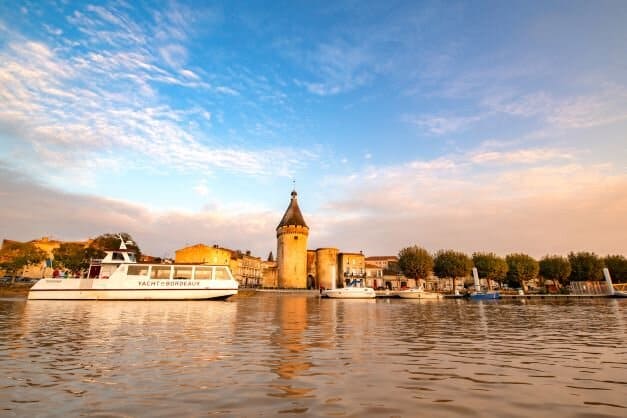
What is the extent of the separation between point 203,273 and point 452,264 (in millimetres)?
51726

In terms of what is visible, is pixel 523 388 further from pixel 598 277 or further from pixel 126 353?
pixel 598 277

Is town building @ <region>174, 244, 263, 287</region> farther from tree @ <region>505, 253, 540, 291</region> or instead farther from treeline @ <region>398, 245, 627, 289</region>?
tree @ <region>505, 253, 540, 291</region>

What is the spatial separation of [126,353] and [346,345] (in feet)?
16.7

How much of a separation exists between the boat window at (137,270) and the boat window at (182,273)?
2438 millimetres

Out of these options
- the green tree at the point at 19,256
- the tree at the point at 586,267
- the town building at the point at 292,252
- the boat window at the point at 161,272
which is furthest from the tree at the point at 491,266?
the green tree at the point at 19,256

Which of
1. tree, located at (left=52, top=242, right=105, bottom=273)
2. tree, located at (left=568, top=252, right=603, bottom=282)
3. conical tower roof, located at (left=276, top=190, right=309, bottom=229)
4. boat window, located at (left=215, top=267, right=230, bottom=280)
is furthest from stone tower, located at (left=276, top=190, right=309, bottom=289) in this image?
tree, located at (left=568, top=252, right=603, bottom=282)

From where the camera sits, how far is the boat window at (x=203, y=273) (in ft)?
111

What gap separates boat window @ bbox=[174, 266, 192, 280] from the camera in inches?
1318

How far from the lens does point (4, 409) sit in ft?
14.5

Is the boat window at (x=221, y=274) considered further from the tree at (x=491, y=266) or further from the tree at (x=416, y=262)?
the tree at (x=491, y=266)

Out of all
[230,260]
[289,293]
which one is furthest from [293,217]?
[289,293]

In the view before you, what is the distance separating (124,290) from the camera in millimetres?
31688

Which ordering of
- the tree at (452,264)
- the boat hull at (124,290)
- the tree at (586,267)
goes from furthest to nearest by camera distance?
the tree at (586,267)
the tree at (452,264)
the boat hull at (124,290)

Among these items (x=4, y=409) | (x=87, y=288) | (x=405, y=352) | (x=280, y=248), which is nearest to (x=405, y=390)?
(x=405, y=352)
